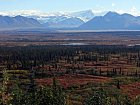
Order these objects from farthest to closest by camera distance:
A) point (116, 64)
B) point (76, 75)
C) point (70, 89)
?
point (116, 64), point (76, 75), point (70, 89)

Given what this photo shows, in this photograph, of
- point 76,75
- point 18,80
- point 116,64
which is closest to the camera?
point 18,80

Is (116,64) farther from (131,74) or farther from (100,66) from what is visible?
(131,74)

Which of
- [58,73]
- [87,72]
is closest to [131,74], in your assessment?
[87,72]

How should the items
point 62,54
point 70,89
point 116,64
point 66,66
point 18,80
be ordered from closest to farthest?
point 70,89, point 18,80, point 66,66, point 116,64, point 62,54

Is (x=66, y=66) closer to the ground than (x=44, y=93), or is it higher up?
closer to the ground

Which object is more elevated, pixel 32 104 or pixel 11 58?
pixel 32 104

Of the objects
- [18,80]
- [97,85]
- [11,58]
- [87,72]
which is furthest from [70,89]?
[11,58]

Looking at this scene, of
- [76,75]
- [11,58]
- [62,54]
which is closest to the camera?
[76,75]

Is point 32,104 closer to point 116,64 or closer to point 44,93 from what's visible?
point 44,93

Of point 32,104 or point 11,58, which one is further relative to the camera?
point 11,58
